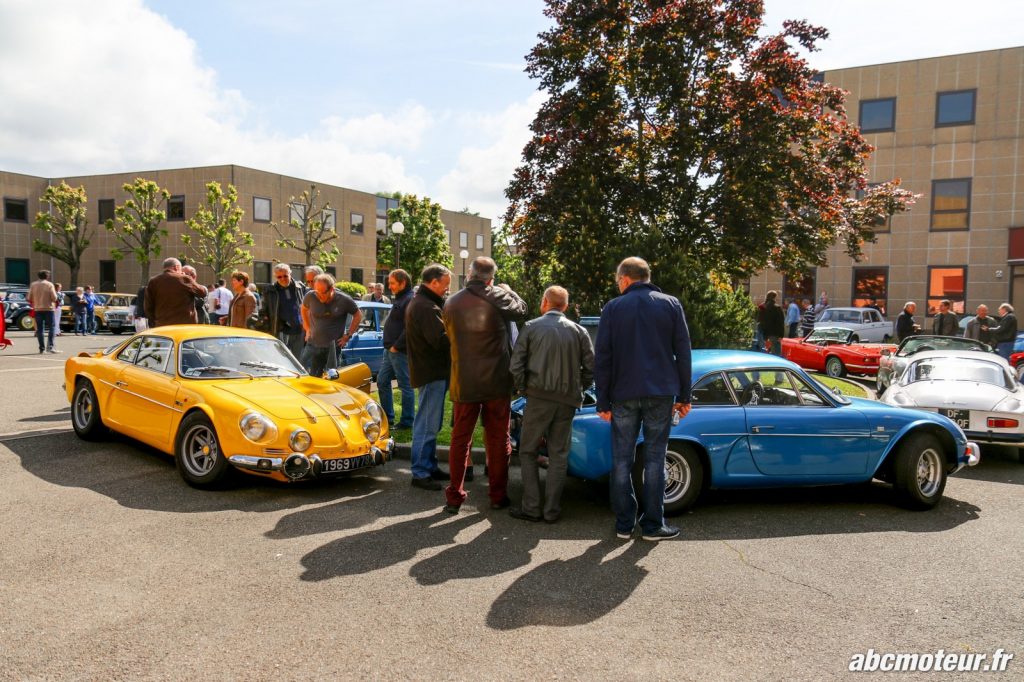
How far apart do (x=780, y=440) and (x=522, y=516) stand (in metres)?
2.12

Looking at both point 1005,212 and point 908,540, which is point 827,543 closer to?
point 908,540

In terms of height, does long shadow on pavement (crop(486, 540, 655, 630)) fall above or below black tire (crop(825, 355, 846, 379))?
below

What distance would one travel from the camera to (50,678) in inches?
119

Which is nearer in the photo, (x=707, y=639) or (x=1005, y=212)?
(x=707, y=639)

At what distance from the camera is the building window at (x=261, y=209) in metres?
43.7

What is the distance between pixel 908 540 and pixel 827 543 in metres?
0.63

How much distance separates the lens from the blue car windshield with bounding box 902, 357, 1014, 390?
29.1 feet

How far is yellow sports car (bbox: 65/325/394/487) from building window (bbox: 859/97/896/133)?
111ft

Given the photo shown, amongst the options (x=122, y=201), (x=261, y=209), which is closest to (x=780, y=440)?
(x=261, y=209)

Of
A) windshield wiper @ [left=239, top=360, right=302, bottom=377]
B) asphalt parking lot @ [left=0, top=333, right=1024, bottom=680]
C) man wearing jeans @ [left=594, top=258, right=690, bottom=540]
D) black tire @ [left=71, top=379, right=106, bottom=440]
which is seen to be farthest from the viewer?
black tire @ [left=71, top=379, right=106, bottom=440]

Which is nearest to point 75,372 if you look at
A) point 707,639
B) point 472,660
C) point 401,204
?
point 472,660

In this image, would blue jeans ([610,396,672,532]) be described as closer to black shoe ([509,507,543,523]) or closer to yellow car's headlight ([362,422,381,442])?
black shoe ([509,507,543,523])

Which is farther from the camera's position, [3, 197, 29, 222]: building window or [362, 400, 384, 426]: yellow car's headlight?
[3, 197, 29, 222]: building window

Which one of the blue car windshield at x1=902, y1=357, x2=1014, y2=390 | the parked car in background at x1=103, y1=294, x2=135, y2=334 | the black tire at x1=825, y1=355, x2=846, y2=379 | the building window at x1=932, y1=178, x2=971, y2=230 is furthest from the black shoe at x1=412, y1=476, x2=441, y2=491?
the building window at x1=932, y1=178, x2=971, y2=230
